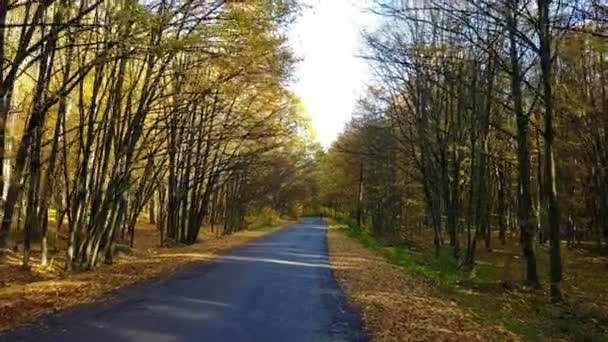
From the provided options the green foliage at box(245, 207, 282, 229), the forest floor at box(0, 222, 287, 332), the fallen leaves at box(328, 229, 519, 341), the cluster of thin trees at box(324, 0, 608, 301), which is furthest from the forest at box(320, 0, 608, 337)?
the green foliage at box(245, 207, 282, 229)

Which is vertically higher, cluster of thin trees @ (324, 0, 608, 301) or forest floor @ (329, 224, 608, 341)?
cluster of thin trees @ (324, 0, 608, 301)

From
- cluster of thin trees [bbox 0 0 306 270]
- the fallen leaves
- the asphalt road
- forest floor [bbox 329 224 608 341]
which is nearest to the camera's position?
the asphalt road

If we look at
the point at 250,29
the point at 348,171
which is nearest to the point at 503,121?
the point at 250,29

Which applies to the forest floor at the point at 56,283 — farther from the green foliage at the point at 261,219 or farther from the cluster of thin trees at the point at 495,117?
the green foliage at the point at 261,219

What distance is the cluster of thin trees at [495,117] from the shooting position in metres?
14.0

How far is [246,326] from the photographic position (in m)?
8.22

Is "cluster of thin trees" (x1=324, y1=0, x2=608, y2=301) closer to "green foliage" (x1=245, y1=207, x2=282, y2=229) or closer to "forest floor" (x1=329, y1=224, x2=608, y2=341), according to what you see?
"forest floor" (x1=329, y1=224, x2=608, y2=341)

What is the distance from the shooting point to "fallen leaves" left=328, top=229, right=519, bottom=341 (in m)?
8.35

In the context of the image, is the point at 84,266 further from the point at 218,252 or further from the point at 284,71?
the point at 284,71

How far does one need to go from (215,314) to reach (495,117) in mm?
20192

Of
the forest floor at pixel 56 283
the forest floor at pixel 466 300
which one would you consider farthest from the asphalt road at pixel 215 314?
the forest floor at pixel 466 300

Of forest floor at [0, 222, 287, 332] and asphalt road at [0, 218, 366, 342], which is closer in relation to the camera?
asphalt road at [0, 218, 366, 342]

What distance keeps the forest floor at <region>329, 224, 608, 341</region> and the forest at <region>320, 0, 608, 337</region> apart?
33cm

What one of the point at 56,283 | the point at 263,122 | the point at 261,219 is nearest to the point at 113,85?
the point at 56,283
